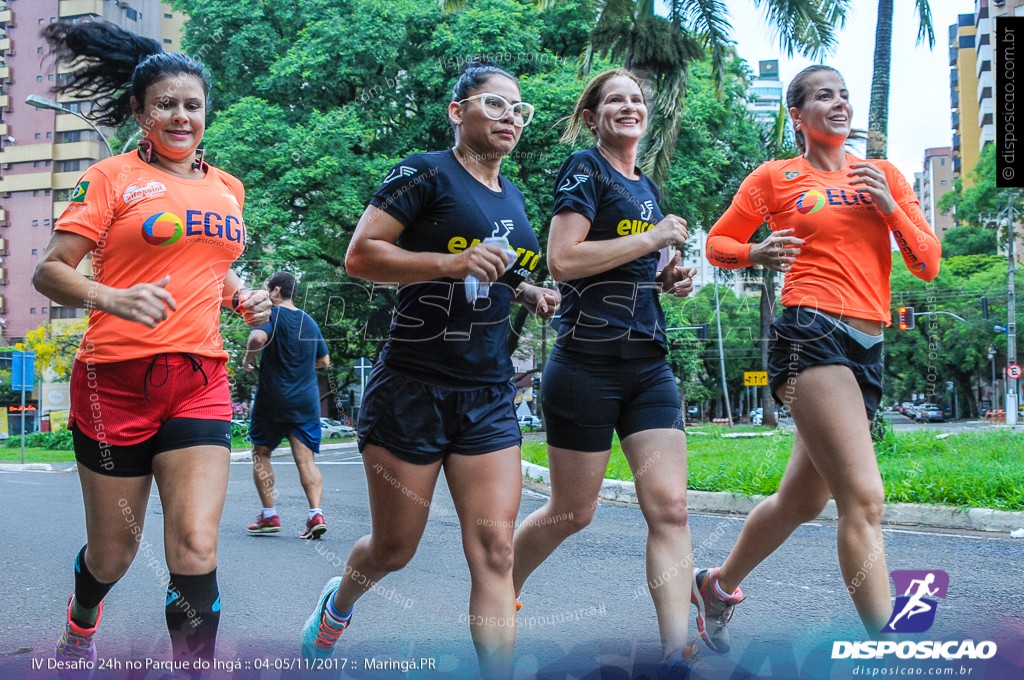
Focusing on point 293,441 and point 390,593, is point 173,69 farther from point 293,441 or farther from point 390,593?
point 293,441

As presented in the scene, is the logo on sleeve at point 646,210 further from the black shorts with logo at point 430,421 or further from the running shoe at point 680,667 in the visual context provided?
the running shoe at point 680,667

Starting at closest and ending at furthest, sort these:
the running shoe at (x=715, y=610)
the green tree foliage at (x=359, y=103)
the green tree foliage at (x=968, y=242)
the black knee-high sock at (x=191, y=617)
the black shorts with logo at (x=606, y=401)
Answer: the black knee-high sock at (x=191, y=617)
the black shorts with logo at (x=606, y=401)
the running shoe at (x=715, y=610)
the green tree foliage at (x=359, y=103)
the green tree foliage at (x=968, y=242)

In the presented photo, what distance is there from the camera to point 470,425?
258 cm

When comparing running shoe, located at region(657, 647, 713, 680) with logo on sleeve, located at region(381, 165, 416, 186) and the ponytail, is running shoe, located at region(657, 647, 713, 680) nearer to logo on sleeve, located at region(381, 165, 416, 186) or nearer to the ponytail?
logo on sleeve, located at region(381, 165, 416, 186)

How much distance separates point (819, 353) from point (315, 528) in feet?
13.3

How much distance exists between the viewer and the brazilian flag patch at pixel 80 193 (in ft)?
8.34

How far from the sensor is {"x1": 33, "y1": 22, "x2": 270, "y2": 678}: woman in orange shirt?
243 cm

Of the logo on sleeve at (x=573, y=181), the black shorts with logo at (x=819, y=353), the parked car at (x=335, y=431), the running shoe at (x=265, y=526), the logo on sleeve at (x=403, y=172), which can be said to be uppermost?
the logo on sleeve at (x=573, y=181)

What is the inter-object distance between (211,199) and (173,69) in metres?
0.43

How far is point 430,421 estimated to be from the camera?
257 centimetres

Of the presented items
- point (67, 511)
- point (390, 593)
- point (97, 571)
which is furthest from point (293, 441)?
point (97, 571)

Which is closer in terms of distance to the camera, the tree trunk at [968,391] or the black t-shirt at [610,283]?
the black t-shirt at [610,283]

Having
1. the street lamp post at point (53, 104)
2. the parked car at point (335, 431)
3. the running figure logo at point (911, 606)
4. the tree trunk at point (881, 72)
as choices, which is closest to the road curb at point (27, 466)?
the street lamp post at point (53, 104)

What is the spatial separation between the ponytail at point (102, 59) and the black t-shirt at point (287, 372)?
306 cm
